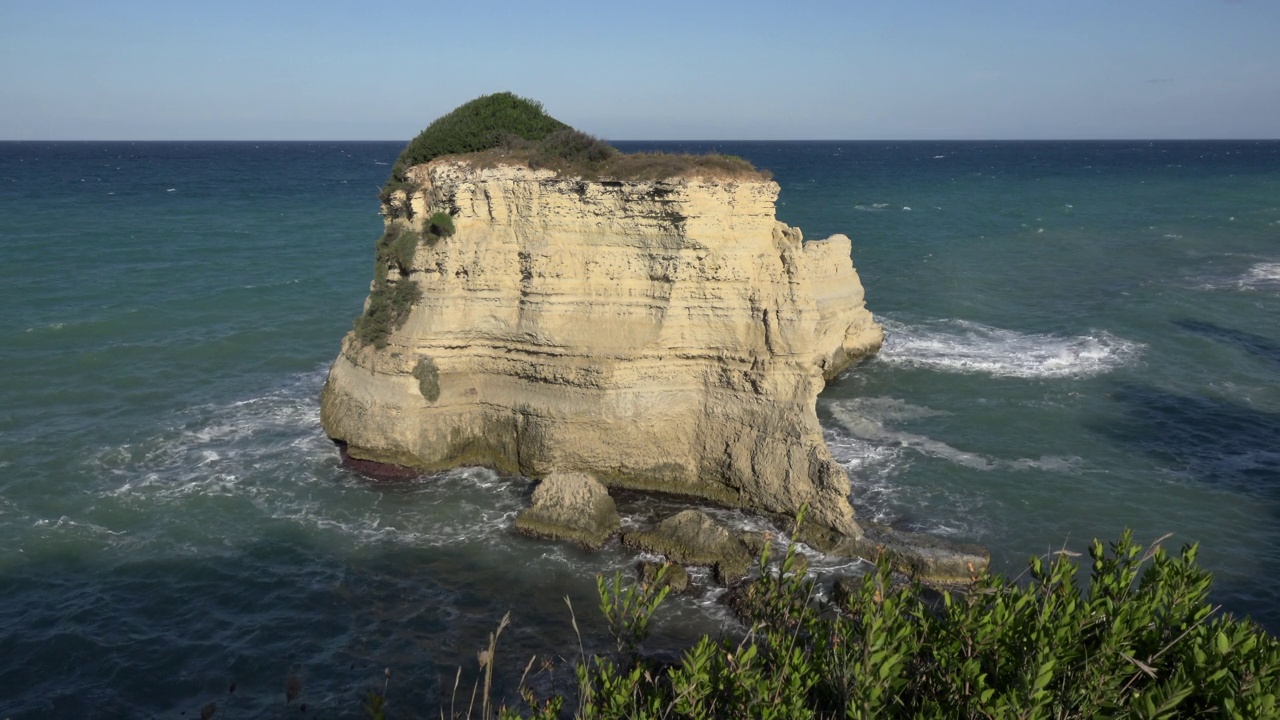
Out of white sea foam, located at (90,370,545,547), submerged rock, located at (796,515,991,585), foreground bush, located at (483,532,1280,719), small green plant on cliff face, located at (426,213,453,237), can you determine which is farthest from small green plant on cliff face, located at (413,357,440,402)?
foreground bush, located at (483,532,1280,719)

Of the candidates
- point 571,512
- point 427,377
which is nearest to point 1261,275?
point 571,512

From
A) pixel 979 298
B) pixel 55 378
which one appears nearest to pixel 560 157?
pixel 55 378

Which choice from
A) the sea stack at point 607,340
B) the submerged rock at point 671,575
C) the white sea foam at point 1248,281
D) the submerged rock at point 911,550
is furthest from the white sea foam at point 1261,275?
the submerged rock at point 671,575

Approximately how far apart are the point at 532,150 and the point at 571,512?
1091 cm

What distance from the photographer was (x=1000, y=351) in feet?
124

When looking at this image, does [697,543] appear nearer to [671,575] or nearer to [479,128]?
[671,575]

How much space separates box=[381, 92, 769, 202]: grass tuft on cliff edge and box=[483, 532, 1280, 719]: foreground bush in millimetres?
15056

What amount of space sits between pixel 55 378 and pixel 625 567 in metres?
25.8

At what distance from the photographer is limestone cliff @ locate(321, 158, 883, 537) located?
22906mm

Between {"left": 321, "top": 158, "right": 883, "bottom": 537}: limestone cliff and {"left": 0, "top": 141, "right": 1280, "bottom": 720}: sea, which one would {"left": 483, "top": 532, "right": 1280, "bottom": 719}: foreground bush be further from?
{"left": 321, "top": 158, "right": 883, "bottom": 537}: limestone cliff

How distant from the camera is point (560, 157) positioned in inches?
989

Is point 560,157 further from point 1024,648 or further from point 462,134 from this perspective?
point 1024,648

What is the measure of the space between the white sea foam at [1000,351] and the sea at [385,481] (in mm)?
199

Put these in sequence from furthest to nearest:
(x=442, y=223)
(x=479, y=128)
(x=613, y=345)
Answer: (x=479, y=128) < (x=442, y=223) < (x=613, y=345)
